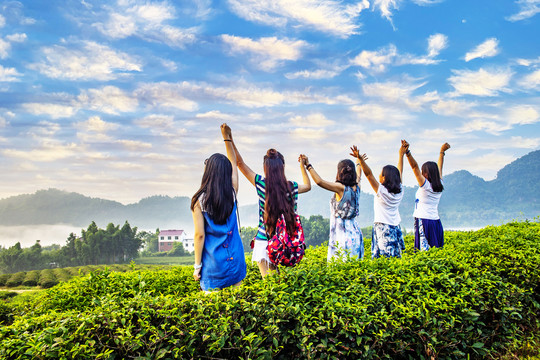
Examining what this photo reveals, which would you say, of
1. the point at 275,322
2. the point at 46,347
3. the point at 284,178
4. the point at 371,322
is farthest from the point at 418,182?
the point at 46,347

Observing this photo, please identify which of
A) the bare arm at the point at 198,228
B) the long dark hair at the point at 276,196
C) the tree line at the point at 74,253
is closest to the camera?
the bare arm at the point at 198,228

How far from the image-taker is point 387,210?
620cm

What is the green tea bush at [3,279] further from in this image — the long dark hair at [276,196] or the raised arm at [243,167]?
the long dark hair at [276,196]

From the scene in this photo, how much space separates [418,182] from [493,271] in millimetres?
2201

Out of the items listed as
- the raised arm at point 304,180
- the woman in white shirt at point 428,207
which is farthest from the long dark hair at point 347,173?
the woman in white shirt at point 428,207

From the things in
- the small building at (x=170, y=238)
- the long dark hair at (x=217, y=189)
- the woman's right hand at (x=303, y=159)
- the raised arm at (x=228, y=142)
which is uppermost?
the raised arm at (x=228, y=142)

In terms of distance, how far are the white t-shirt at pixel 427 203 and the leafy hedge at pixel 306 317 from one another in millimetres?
1985

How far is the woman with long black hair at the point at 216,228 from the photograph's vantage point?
12.9 feet

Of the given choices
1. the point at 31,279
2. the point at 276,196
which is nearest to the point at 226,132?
the point at 276,196

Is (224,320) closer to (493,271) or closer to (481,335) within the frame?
(481,335)

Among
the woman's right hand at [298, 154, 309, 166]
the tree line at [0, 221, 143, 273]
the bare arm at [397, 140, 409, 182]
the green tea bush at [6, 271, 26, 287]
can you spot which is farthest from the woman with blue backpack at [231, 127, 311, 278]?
the tree line at [0, 221, 143, 273]

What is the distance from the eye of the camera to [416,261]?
15.6 ft

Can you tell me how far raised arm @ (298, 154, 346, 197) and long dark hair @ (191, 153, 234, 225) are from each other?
1.46 metres

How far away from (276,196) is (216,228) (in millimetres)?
887
